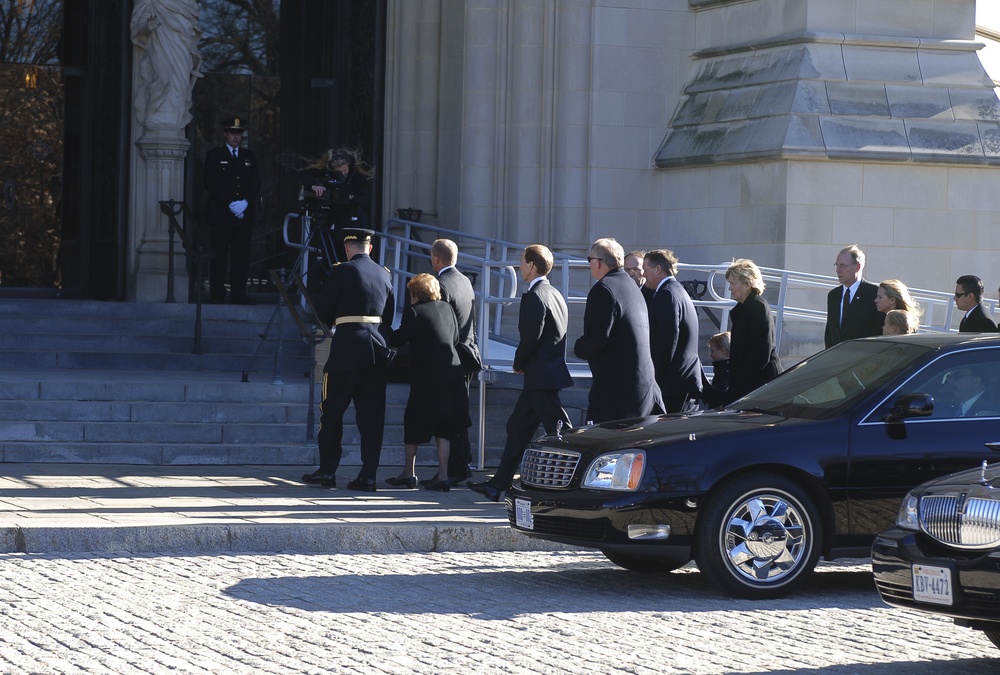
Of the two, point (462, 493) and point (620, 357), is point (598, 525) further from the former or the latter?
point (462, 493)

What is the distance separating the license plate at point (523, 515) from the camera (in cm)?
924

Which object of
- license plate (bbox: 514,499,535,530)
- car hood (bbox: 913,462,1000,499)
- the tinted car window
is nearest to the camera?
car hood (bbox: 913,462,1000,499)

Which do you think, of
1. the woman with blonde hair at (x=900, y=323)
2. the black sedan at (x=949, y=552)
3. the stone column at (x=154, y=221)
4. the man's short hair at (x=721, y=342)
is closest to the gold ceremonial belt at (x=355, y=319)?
the man's short hair at (x=721, y=342)

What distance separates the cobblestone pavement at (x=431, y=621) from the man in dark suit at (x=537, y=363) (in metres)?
1.75

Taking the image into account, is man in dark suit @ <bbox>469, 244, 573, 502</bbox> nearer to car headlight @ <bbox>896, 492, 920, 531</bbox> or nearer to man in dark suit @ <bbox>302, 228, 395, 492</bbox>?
man in dark suit @ <bbox>302, 228, 395, 492</bbox>

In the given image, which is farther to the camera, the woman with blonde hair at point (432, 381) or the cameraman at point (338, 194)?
the cameraman at point (338, 194)

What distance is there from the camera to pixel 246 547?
1003 cm

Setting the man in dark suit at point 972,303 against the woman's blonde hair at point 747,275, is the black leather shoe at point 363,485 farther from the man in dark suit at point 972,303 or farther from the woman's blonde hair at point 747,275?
the man in dark suit at point 972,303

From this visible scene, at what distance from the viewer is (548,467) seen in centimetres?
928

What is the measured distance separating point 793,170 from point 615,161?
2.64 meters

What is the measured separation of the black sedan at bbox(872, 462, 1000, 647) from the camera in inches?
258

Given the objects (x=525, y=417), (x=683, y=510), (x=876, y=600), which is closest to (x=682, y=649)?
(x=683, y=510)

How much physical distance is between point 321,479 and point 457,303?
1.70m

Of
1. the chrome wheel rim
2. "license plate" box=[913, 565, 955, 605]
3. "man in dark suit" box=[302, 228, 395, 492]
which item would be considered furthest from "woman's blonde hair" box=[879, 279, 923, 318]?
"license plate" box=[913, 565, 955, 605]
